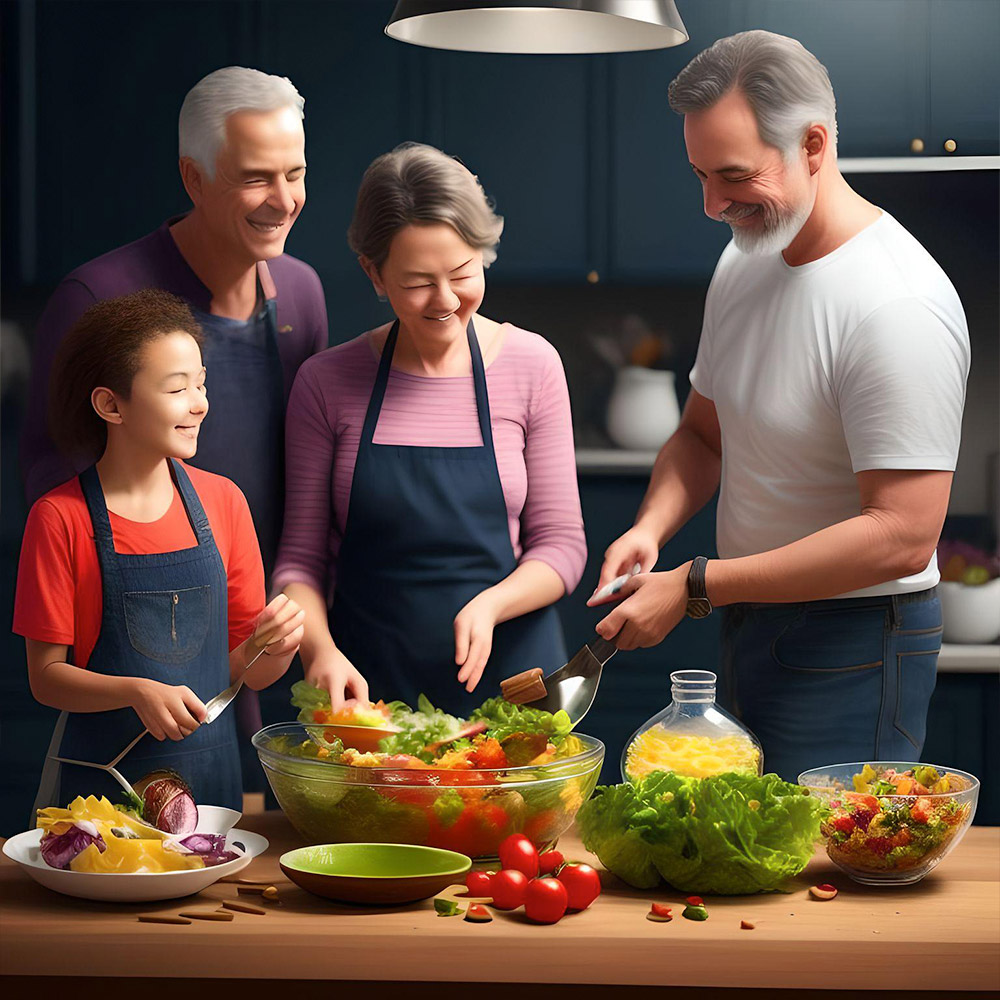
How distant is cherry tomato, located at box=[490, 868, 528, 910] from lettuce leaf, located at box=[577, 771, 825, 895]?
122 mm

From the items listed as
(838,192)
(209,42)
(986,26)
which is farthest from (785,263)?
(209,42)

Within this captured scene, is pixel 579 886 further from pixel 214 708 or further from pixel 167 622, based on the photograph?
pixel 167 622

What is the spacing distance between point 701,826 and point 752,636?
80 centimetres

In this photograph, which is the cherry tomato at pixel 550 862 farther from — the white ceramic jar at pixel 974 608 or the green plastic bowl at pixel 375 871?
the white ceramic jar at pixel 974 608

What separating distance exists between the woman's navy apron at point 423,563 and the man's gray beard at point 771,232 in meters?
0.47

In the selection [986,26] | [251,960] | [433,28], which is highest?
[986,26]

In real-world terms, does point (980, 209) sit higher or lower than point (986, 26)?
lower

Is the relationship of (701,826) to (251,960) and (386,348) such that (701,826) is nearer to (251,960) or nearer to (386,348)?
(251,960)

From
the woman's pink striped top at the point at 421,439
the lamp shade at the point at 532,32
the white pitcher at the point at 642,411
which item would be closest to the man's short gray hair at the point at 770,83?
the lamp shade at the point at 532,32

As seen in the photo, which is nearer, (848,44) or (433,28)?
(433,28)

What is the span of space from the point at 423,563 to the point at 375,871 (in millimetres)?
837

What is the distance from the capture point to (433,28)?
6.05ft

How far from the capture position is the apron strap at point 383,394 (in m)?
2.13

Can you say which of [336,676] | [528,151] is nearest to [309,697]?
[336,676]
